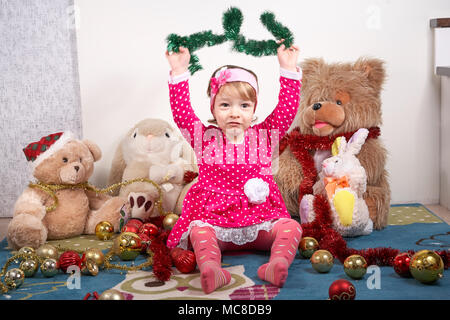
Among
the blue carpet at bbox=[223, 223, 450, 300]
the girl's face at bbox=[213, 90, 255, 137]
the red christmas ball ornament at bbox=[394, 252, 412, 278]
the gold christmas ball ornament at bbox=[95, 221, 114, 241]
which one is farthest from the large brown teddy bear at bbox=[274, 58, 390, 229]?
the gold christmas ball ornament at bbox=[95, 221, 114, 241]

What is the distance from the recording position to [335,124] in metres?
1.74

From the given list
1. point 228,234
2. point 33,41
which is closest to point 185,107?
point 228,234

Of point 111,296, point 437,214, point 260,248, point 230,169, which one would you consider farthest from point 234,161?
point 437,214

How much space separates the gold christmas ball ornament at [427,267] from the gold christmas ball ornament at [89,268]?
0.75m

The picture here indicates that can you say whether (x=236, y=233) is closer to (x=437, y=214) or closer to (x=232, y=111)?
(x=232, y=111)

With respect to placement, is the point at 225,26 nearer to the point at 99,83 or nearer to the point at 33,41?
the point at 99,83

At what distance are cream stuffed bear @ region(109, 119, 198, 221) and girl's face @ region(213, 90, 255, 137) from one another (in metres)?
0.44

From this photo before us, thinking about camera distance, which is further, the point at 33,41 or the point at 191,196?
the point at 33,41

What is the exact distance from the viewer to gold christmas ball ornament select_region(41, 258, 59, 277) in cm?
127

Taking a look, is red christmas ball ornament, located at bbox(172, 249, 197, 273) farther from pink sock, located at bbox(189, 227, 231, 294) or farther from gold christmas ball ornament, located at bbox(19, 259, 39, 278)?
gold christmas ball ornament, located at bbox(19, 259, 39, 278)

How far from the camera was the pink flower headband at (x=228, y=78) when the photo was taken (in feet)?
4.73

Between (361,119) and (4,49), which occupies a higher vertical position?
(4,49)

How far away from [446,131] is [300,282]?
1.11 m

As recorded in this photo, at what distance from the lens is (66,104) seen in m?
2.01
